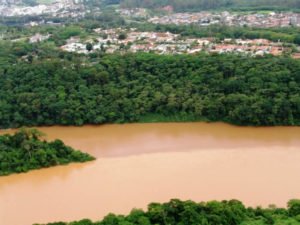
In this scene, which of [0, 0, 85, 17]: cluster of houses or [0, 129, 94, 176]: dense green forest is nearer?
[0, 129, 94, 176]: dense green forest

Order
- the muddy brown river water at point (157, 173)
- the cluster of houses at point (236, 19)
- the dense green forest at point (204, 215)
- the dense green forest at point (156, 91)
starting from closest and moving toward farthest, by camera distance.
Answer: the dense green forest at point (204, 215), the muddy brown river water at point (157, 173), the dense green forest at point (156, 91), the cluster of houses at point (236, 19)

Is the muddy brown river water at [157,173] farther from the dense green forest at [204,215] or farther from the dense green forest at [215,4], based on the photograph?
the dense green forest at [215,4]

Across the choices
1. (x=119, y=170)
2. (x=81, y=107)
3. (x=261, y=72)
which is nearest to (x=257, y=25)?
(x=261, y=72)

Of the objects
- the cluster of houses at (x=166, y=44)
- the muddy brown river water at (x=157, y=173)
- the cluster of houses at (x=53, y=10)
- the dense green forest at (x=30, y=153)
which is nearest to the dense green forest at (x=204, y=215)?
the muddy brown river water at (x=157, y=173)

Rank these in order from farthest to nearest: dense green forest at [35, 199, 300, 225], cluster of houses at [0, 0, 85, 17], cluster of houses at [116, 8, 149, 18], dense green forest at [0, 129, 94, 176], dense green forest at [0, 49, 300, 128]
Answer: cluster of houses at [0, 0, 85, 17] < cluster of houses at [116, 8, 149, 18] < dense green forest at [0, 49, 300, 128] < dense green forest at [0, 129, 94, 176] < dense green forest at [35, 199, 300, 225]

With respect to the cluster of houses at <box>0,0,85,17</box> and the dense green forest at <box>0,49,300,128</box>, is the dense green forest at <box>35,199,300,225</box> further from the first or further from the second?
the cluster of houses at <box>0,0,85,17</box>

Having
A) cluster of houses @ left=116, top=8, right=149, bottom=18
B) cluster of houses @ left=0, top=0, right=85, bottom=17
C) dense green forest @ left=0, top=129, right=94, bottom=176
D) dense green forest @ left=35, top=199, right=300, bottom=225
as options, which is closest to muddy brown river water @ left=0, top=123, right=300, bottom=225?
dense green forest @ left=0, top=129, right=94, bottom=176

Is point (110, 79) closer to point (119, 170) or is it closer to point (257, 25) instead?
point (119, 170)

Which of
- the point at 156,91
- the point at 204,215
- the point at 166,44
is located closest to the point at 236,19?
the point at 166,44
